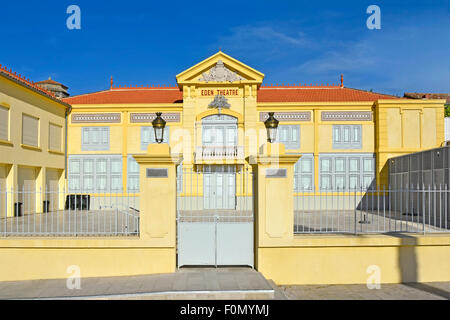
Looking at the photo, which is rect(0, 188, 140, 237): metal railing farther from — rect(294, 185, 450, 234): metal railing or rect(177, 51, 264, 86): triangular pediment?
rect(177, 51, 264, 86): triangular pediment

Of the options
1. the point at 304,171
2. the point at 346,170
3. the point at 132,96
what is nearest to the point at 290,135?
the point at 304,171

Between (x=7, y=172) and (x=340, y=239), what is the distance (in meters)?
13.4

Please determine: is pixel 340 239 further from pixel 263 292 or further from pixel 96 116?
pixel 96 116

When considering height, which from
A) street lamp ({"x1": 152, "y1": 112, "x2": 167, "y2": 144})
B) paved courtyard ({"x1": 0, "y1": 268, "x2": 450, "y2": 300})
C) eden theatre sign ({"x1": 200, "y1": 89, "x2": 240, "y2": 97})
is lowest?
paved courtyard ({"x1": 0, "y1": 268, "x2": 450, "y2": 300})

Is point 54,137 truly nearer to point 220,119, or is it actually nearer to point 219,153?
point 219,153

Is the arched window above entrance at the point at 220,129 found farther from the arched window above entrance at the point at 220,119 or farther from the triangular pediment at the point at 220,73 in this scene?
the triangular pediment at the point at 220,73

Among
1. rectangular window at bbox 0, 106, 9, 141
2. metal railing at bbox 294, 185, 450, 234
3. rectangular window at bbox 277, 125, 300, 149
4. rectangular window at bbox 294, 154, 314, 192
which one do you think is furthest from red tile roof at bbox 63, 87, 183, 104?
metal railing at bbox 294, 185, 450, 234

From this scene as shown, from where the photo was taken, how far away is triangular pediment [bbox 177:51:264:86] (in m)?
20.2

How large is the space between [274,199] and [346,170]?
13435 mm

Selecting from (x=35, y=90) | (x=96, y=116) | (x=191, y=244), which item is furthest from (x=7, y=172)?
(x=191, y=244)

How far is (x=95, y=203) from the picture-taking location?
2016cm

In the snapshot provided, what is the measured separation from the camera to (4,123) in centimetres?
1554

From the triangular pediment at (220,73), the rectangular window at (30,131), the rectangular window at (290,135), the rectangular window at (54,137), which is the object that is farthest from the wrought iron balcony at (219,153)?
the rectangular window at (30,131)

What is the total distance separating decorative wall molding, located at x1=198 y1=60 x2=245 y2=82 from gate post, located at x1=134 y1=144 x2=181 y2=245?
1245 cm
